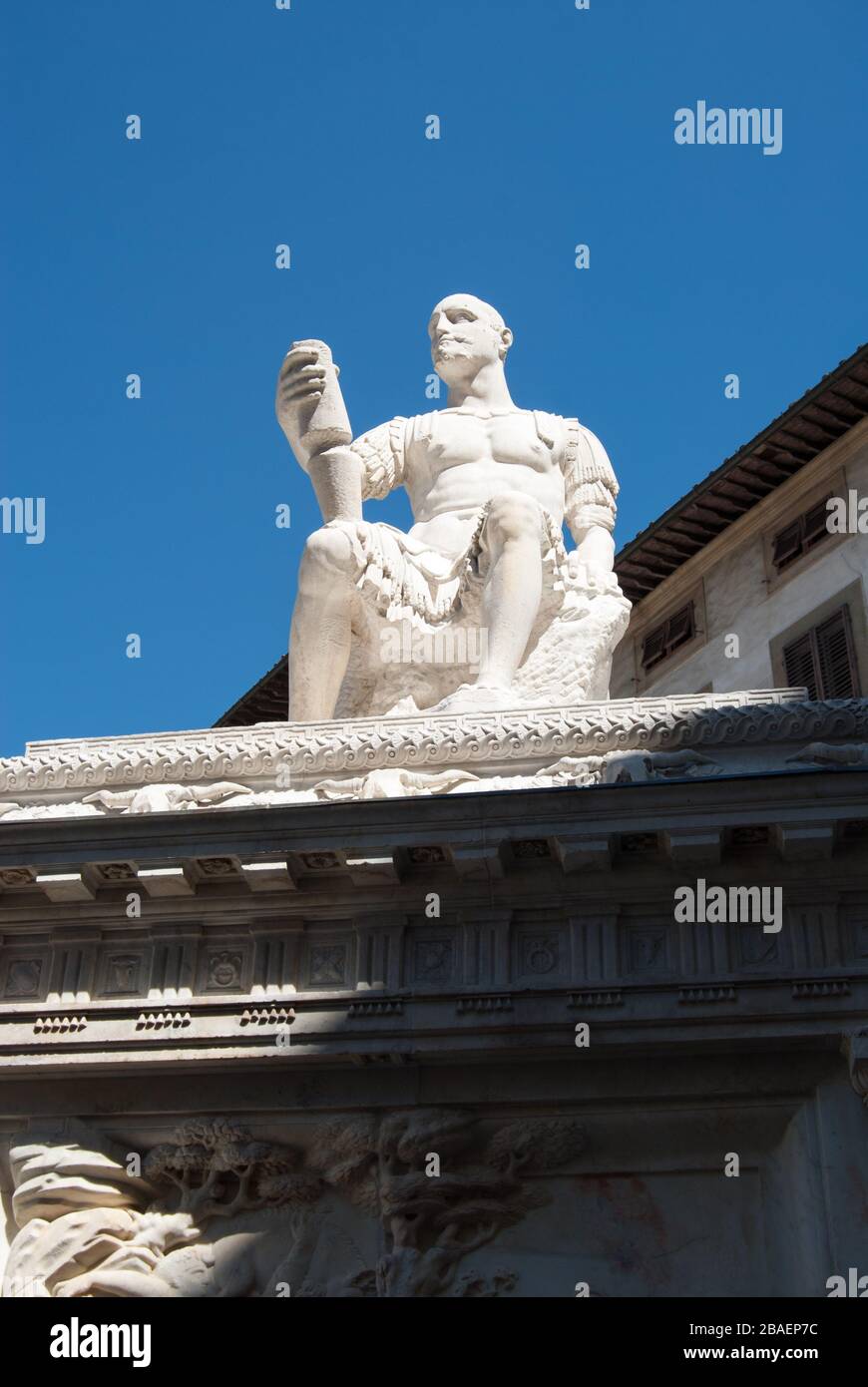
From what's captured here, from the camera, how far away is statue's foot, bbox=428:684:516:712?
1196cm

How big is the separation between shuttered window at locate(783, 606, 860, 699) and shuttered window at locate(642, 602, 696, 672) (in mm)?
1868

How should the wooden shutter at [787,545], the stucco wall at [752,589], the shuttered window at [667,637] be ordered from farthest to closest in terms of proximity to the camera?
the shuttered window at [667,637]
the wooden shutter at [787,545]
the stucco wall at [752,589]

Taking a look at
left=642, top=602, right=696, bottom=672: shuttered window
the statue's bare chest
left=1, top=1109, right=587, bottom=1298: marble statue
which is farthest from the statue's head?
left=642, top=602, right=696, bottom=672: shuttered window

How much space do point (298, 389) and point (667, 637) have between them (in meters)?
14.5

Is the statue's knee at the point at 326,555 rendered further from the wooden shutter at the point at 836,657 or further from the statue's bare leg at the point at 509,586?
the wooden shutter at the point at 836,657

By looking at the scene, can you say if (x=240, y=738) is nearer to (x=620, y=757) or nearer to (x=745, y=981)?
(x=620, y=757)

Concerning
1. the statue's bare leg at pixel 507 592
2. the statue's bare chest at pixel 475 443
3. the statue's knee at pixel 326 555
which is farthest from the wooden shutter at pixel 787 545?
the statue's knee at pixel 326 555

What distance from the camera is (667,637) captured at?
27.0m

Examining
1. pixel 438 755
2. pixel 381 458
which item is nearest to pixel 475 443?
pixel 381 458

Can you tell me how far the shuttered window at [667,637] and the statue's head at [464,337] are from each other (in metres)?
12.3

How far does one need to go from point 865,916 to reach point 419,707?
11.5 feet

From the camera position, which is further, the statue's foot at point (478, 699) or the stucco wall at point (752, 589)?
the stucco wall at point (752, 589)

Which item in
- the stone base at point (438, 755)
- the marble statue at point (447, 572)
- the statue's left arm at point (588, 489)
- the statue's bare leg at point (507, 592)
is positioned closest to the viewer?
the stone base at point (438, 755)

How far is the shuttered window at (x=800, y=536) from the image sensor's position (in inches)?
977
